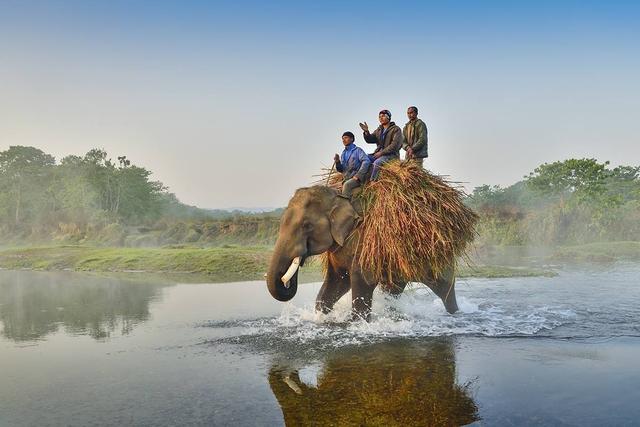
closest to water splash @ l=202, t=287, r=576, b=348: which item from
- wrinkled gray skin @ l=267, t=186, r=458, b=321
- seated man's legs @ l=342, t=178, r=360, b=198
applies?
wrinkled gray skin @ l=267, t=186, r=458, b=321

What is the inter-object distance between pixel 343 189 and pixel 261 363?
12.4ft

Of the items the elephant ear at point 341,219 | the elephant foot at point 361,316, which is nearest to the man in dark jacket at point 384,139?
the elephant ear at point 341,219

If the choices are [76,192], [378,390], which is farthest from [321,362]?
[76,192]

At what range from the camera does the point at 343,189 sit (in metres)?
9.52

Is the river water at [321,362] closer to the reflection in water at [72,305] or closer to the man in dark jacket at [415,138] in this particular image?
the reflection in water at [72,305]

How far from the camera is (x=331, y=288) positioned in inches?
390

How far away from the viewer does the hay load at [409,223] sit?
29.3 ft

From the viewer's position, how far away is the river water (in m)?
5.07

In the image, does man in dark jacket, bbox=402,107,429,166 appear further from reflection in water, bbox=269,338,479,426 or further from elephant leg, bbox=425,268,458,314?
reflection in water, bbox=269,338,479,426

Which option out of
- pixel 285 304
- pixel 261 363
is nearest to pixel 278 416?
pixel 261 363

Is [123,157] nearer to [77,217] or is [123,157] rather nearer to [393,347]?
[77,217]

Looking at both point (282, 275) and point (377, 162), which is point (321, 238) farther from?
point (377, 162)

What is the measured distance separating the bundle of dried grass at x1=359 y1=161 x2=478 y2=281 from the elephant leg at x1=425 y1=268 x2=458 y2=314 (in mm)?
423

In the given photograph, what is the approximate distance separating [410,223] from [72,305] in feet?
25.7
